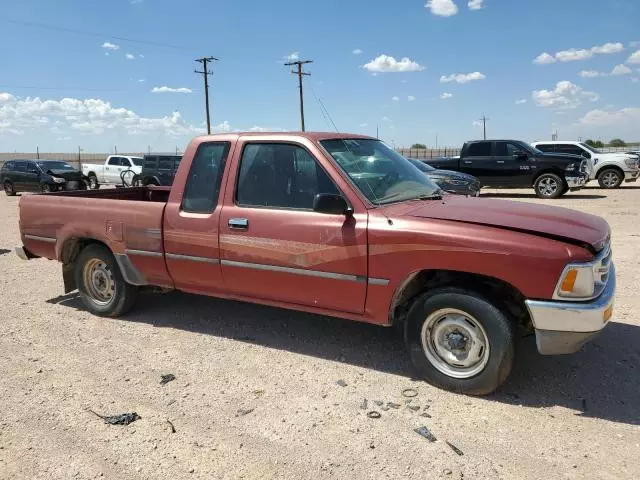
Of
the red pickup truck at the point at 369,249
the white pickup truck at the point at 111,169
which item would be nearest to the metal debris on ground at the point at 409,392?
the red pickup truck at the point at 369,249

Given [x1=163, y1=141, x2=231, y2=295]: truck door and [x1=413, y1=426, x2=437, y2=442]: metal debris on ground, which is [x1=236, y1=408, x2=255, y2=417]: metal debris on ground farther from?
[x1=163, y1=141, x2=231, y2=295]: truck door

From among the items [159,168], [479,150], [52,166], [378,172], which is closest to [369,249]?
[378,172]

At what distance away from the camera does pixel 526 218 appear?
3.76 m

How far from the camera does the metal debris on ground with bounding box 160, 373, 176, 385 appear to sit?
4051mm

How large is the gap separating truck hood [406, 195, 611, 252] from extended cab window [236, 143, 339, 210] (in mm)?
808

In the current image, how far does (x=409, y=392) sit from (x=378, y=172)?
1771 mm

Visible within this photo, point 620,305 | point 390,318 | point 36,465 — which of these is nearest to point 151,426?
point 36,465

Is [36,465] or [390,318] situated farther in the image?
[390,318]

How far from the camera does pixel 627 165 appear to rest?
19.9m

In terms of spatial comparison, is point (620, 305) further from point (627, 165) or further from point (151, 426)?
point (627, 165)

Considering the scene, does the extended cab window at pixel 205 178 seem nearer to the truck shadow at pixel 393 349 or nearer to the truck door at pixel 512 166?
the truck shadow at pixel 393 349

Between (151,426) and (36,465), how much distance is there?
2.17 ft

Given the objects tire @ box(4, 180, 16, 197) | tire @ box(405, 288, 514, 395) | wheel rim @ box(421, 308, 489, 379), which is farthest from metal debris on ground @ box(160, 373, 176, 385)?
tire @ box(4, 180, 16, 197)

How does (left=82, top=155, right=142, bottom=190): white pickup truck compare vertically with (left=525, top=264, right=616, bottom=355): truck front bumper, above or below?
above
